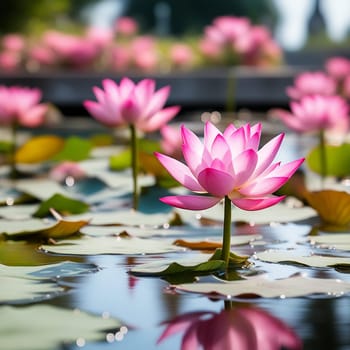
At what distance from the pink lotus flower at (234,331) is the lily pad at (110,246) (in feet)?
1.19

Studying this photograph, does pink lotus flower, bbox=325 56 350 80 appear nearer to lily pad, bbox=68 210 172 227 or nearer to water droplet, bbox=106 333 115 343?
lily pad, bbox=68 210 172 227

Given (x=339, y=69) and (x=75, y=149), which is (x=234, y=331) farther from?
(x=339, y=69)

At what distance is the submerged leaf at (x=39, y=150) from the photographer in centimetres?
239

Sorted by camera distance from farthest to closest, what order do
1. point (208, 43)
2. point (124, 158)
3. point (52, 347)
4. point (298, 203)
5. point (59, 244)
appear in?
point (208, 43) < point (124, 158) < point (298, 203) < point (59, 244) < point (52, 347)

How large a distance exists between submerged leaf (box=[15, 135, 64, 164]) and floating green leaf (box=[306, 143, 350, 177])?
25.4 inches

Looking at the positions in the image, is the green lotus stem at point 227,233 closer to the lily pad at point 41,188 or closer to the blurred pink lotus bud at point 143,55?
the lily pad at point 41,188

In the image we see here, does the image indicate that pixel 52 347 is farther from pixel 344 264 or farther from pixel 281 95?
pixel 281 95

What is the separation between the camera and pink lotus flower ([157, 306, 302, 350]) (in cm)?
78

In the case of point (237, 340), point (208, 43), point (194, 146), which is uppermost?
point (208, 43)

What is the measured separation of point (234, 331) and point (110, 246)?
49cm

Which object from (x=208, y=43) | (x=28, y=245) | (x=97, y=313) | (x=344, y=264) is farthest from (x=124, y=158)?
(x=208, y=43)

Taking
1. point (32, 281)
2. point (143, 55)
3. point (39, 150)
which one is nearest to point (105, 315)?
point (32, 281)

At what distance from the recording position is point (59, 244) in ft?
4.32

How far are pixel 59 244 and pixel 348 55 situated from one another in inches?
375
